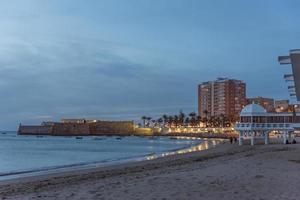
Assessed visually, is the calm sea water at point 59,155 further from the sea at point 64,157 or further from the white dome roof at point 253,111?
the white dome roof at point 253,111

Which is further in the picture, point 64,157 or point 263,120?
point 263,120

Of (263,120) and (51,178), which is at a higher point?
(263,120)

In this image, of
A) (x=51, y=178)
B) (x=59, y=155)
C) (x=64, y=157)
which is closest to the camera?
(x=51, y=178)

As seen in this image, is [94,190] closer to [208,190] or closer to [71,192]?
[71,192]

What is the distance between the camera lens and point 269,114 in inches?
2466

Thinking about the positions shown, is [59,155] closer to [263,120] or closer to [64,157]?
[64,157]

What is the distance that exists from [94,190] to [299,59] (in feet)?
23.5

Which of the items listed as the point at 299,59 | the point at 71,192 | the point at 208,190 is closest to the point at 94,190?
the point at 71,192

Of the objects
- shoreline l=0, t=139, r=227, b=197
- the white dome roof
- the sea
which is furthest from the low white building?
shoreline l=0, t=139, r=227, b=197

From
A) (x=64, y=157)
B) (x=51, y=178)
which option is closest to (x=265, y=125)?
(x=64, y=157)

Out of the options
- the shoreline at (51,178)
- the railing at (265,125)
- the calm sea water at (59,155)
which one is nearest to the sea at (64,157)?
the calm sea water at (59,155)

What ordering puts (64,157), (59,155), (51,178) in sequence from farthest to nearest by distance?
(59,155) < (64,157) < (51,178)

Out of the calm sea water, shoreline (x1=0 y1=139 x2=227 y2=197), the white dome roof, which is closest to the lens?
shoreline (x1=0 y1=139 x2=227 y2=197)

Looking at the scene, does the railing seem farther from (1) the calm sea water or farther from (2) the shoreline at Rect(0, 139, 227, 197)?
(2) the shoreline at Rect(0, 139, 227, 197)
